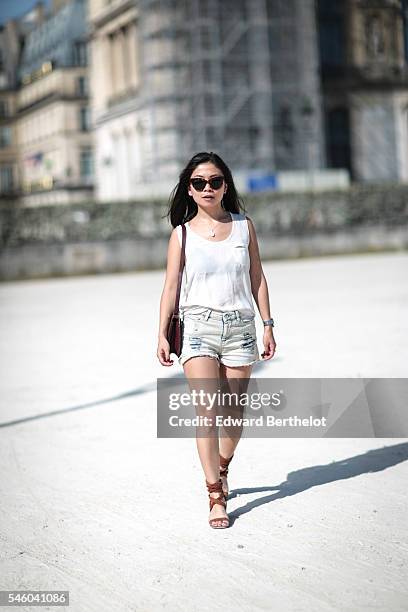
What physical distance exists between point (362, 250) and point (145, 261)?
23.1 feet

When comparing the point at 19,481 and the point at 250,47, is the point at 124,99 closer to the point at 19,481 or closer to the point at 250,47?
the point at 250,47

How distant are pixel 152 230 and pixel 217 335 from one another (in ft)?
90.1

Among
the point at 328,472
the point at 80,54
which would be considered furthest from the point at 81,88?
the point at 328,472

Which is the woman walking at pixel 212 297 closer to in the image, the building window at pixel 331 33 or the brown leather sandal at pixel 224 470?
the brown leather sandal at pixel 224 470

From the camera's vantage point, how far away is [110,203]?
1268 inches

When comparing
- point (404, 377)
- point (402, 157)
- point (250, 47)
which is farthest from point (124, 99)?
point (404, 377)

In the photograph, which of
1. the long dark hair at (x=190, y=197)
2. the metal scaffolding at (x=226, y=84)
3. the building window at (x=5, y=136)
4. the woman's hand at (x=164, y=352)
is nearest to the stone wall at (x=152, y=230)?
the metal scaffolding at (x=226, y=84)

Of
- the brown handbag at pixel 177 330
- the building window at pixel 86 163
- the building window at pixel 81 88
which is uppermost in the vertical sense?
the building window at pixel 81 88

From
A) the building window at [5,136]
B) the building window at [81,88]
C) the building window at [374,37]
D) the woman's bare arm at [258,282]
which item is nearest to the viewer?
the woman's bare arm at [258,282]

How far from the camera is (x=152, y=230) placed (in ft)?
106

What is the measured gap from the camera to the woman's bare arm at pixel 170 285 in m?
5.04

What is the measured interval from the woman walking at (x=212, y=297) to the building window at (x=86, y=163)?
81623 millimetres

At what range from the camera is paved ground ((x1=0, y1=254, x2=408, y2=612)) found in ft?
13.5

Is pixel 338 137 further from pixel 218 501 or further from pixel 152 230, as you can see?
pixel 218 501
